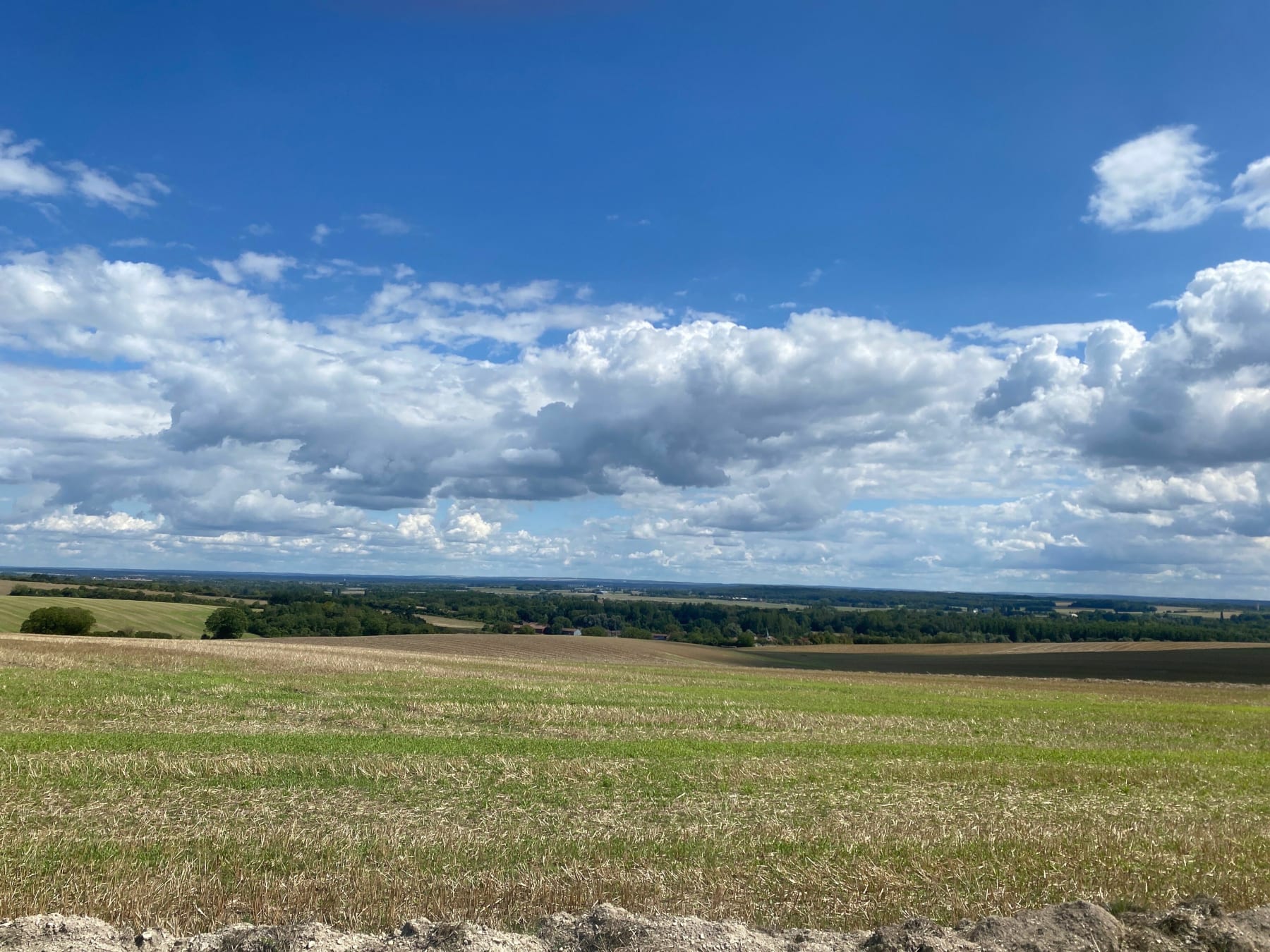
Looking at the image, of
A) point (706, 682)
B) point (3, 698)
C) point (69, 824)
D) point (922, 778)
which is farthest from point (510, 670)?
point (69, 824)

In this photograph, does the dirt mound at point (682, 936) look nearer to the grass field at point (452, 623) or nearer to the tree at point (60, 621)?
the tree at point (60, 621)

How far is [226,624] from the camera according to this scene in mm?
93500

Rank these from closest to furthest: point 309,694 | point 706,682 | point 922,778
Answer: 1. point 922,778
2. point 309,694
3. point 706,682

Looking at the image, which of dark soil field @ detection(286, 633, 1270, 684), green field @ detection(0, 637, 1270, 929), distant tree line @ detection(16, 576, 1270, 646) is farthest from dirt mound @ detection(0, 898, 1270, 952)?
distant tree line @ detection(16, 576, 1270, 646)

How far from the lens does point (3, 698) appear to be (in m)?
21.4

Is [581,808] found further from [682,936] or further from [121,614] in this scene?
[121,614]

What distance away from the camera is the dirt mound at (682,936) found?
6.66 m

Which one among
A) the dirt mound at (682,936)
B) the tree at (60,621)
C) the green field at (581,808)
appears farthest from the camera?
the tree at (60,621)

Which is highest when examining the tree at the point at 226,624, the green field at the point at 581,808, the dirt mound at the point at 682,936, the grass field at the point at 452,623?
the dirt mound at the point at 682,936

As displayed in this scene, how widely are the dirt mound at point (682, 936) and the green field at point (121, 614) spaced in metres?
84.0

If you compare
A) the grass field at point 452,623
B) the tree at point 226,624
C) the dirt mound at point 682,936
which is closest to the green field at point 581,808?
the dirt mound at point 682,936

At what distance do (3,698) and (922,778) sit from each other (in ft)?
72.3

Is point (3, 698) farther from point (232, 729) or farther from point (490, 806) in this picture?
point (490, 806)

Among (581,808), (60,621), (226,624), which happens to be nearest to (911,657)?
(226,624)
